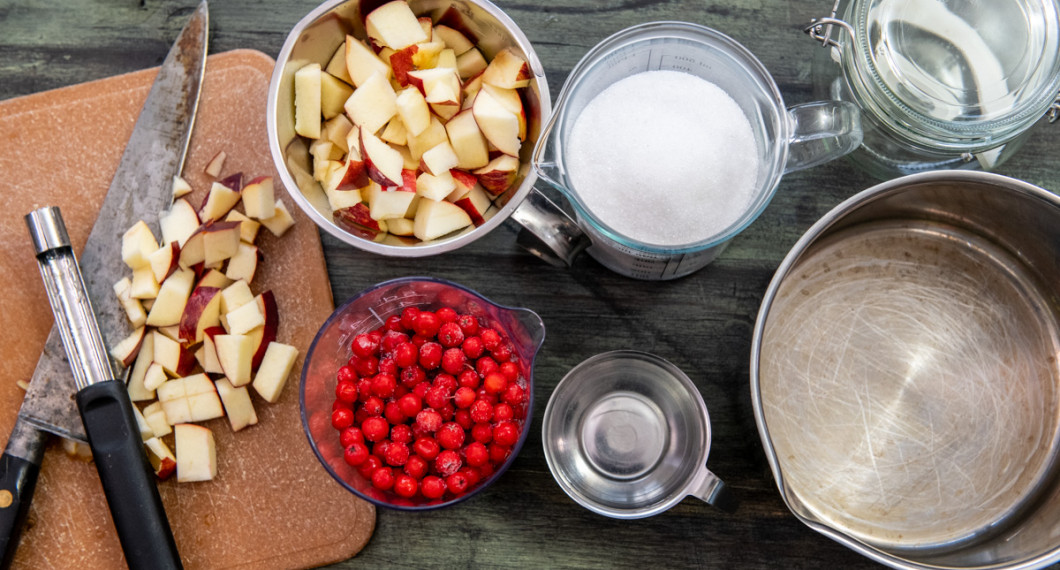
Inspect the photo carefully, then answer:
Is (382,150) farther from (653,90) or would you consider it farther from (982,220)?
(982,220)

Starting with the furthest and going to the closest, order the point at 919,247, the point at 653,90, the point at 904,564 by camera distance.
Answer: the point at 919,247
the point at 653,90
the point at 904,564

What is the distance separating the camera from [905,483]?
1091mm

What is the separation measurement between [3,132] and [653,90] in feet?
3.45

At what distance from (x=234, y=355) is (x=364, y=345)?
0.70 ft

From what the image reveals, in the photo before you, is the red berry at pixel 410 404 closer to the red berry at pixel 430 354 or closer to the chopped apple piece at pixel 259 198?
the red berry at pixel 430 354

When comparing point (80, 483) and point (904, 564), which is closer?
point (904, 564)

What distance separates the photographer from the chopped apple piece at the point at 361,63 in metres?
1.04

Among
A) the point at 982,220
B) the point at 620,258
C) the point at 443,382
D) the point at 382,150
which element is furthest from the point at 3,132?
the point at 982,220

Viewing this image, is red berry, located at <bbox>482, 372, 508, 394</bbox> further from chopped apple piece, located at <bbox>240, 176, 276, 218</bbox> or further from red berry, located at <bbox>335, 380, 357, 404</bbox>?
chopped apple piece, located at <bbox>240, 176, 276, 218</bbox>

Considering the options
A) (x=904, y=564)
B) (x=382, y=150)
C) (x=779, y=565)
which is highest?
(x=382, y=150)

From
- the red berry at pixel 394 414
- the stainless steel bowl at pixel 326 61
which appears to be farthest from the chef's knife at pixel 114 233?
the red berry at pixel 394 414

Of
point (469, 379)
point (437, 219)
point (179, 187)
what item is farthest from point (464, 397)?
point (179, 187)

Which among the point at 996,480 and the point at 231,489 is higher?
the point at 996,480

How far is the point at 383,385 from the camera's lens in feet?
3.41
